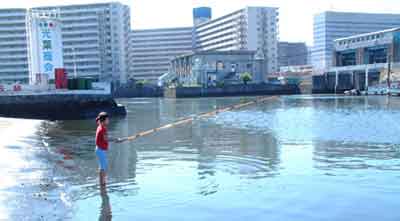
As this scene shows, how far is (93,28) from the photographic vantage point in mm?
140750

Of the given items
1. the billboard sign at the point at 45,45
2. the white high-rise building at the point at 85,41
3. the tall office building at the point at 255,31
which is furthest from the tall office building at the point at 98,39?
the billboard sign at the point at 45,45

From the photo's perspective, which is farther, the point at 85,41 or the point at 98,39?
the point at 85,41

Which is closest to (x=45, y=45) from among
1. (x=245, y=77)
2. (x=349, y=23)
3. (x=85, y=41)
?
(x=245, y=77)

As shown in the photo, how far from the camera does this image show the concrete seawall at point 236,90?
11650cm

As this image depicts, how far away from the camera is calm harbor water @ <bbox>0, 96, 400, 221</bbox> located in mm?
9727

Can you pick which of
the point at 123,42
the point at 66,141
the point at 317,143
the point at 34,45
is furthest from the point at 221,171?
the point at 123,42

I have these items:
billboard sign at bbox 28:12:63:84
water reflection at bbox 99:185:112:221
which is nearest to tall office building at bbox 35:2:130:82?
billboard sign at bbox 28:12:63:84

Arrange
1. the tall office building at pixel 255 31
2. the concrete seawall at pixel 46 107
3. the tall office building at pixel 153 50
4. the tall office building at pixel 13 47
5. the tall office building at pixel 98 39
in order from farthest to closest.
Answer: the tall office building at pixel 153 50, the tall office building at pixel 255 31, the tall office building at pixel 98 39, the tall office building at pixel 13 47, the concrete seawall at pixel 46 107

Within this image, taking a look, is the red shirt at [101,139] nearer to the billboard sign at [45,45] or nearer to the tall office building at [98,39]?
the billboard sign at [45,45]

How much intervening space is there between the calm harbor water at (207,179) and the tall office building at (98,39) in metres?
120

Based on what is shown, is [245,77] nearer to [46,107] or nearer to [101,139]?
[46,107]

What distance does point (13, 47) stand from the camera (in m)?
140

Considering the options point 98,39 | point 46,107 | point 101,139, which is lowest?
point 46,107

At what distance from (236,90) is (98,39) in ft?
160
